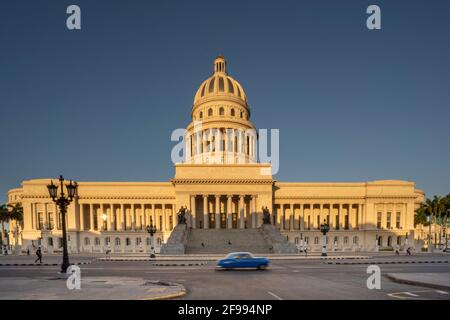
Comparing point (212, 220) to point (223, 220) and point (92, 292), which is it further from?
point (92, 292)

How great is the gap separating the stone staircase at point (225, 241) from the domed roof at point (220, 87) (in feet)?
136

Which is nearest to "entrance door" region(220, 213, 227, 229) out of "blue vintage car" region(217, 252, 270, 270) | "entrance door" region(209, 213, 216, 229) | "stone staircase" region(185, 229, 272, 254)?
"entrance door" region(209, 213, 216, 229)

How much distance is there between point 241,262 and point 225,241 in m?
25.2

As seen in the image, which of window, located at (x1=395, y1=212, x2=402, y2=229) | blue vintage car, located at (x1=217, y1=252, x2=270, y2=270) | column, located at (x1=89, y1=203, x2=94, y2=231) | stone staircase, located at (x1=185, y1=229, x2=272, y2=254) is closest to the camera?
blue vintage car, located at (x1=217, y1=252, x2=270, y2=270)

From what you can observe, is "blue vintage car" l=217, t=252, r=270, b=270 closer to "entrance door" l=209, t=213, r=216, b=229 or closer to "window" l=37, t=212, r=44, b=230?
"entrance door" l=209, t=213, r=216, b=229

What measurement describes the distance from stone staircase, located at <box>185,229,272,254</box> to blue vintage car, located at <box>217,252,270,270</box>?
64.7 ft

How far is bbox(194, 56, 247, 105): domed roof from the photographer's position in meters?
77.1

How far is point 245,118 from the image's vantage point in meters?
79.2

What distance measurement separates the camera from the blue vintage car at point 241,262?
1923cm
